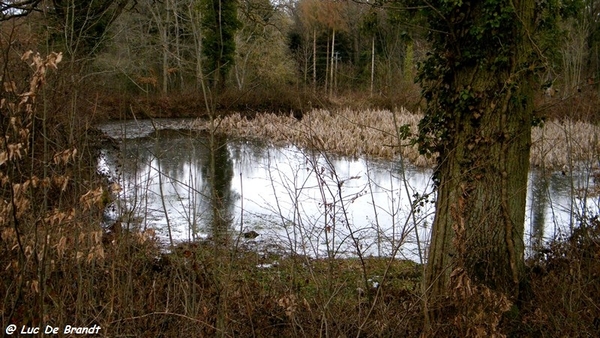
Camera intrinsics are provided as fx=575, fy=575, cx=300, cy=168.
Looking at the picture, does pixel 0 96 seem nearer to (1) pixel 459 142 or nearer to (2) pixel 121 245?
(2) pixel 121 245

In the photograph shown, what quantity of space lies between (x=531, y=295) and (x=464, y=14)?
256 cm

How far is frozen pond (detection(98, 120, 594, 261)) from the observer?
16.7ft

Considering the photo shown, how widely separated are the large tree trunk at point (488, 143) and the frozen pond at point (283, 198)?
1.49ft

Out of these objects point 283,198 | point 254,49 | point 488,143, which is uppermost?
point 254,49

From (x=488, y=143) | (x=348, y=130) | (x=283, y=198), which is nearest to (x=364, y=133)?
(x=348, y=130)

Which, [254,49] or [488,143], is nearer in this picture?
[488,143]

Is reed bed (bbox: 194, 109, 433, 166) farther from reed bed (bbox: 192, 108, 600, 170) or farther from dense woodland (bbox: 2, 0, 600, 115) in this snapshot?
dense woodland (bbox: 2, 0, 600, 115)

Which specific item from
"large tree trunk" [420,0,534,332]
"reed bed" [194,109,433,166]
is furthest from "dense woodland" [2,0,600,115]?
"reed bed" [194,109,433,166]

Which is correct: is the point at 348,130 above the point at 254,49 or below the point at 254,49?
below

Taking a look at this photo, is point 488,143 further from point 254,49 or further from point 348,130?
point 254,49

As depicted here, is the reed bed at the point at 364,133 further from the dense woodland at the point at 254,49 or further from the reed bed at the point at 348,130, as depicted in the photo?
the dense woodland at the point at 254,49

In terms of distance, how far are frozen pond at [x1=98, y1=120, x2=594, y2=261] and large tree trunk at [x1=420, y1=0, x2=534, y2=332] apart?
0.45 m

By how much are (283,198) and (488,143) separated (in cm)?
598

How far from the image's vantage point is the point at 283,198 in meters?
10.5
